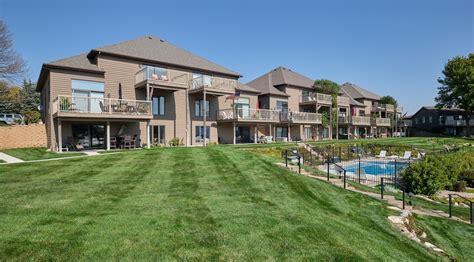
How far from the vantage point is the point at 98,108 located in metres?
20.0

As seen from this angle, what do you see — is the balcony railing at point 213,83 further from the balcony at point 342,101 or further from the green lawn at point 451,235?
the balcony at point 342,101

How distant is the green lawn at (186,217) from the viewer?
5016 mm

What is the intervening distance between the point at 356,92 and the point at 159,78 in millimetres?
41844

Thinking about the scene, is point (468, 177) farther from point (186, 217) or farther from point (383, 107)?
point (383, 107)

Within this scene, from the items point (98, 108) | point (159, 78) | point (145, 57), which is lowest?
point (98, 108)

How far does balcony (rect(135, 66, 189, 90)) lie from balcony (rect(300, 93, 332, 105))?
1870cm

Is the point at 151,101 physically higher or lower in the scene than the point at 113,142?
higher

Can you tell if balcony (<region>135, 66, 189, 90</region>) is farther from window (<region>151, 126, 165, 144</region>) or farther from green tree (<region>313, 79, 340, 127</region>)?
green tree (<region>313, 79, 340, 127</region>)

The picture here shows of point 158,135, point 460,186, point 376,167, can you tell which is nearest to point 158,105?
point 158,135

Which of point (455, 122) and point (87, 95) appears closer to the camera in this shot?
point (87, 95)

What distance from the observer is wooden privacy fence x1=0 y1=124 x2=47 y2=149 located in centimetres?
2156

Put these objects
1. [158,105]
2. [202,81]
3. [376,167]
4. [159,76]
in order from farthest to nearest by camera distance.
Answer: [202,81] < [158,105] < [376,167] < [159,76]

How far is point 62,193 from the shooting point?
8047mm

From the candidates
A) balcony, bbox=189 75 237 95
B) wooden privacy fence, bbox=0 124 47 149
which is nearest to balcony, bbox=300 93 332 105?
balcony, bbox=189 75 237 95
